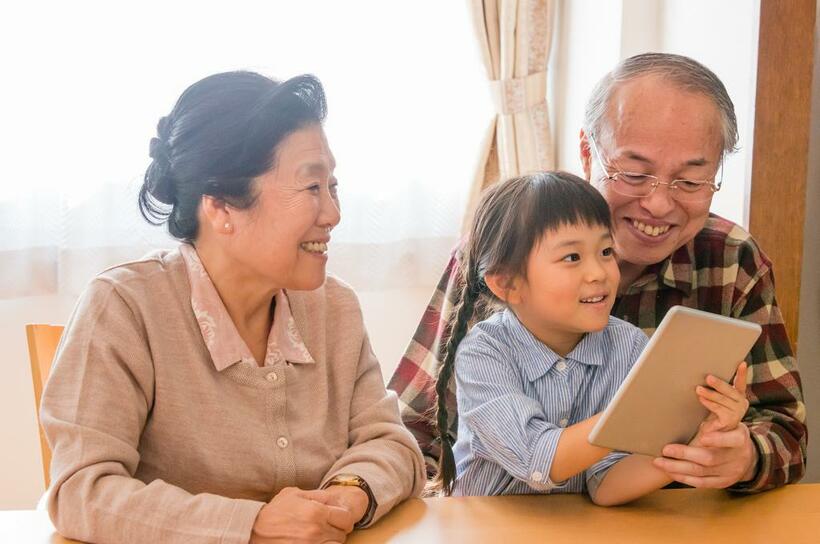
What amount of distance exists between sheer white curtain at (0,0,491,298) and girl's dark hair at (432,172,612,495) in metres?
1.67

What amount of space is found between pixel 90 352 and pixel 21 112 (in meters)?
1.97

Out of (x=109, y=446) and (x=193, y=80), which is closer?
(x=109, y=446)

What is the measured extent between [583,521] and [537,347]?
29 centimetres

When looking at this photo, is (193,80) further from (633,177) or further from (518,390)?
(518,390)

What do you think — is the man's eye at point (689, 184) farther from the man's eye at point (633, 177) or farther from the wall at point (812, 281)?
the wall at point (812, 281)

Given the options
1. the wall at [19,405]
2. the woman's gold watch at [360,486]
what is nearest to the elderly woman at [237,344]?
the woman's gold watch at [360,486]

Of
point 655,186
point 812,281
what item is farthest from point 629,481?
point 812,281

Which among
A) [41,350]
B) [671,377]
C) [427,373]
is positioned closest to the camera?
[671,377]

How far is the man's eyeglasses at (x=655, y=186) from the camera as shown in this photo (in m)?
1.75

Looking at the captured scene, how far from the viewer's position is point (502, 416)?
1.49 m

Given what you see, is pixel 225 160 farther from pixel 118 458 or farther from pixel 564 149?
pixel 564 149

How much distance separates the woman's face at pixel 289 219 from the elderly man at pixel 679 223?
41 centimetres

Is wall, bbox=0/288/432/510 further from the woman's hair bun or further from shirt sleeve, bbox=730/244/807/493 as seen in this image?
shirt sleeve, bbox=730/244/807/493

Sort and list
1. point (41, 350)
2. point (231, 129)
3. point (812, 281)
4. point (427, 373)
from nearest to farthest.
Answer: point (231, 129), point (41, 350), point (427, 373), point (812, 281)
